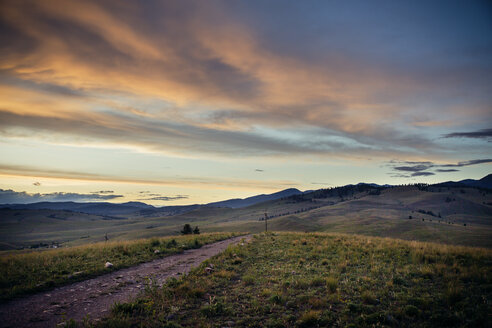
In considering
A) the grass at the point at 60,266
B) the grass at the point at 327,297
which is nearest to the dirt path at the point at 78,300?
the grass at the point at 60,266

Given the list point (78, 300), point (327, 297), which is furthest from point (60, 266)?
point (327, 297)

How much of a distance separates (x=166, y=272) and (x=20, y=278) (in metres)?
7.19

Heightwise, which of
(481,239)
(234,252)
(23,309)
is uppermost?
(23,309)

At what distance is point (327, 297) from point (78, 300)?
1032 cm

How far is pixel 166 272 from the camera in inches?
579

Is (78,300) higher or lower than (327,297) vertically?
higher

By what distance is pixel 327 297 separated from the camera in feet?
33.2

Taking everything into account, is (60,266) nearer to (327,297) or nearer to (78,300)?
(78,300)

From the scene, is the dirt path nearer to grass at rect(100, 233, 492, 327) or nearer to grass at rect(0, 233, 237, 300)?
grass at rect(0, 233, 237, 300)

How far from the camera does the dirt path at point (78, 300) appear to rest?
321 inches

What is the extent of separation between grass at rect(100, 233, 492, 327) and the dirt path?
130 cm

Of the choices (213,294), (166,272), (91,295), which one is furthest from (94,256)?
(213,294)

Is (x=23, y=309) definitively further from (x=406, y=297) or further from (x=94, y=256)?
(x=406, y=297)

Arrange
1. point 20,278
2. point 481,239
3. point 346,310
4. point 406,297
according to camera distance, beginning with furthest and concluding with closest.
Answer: point 481,239
point 20,278
point 406,297
point 346,310
